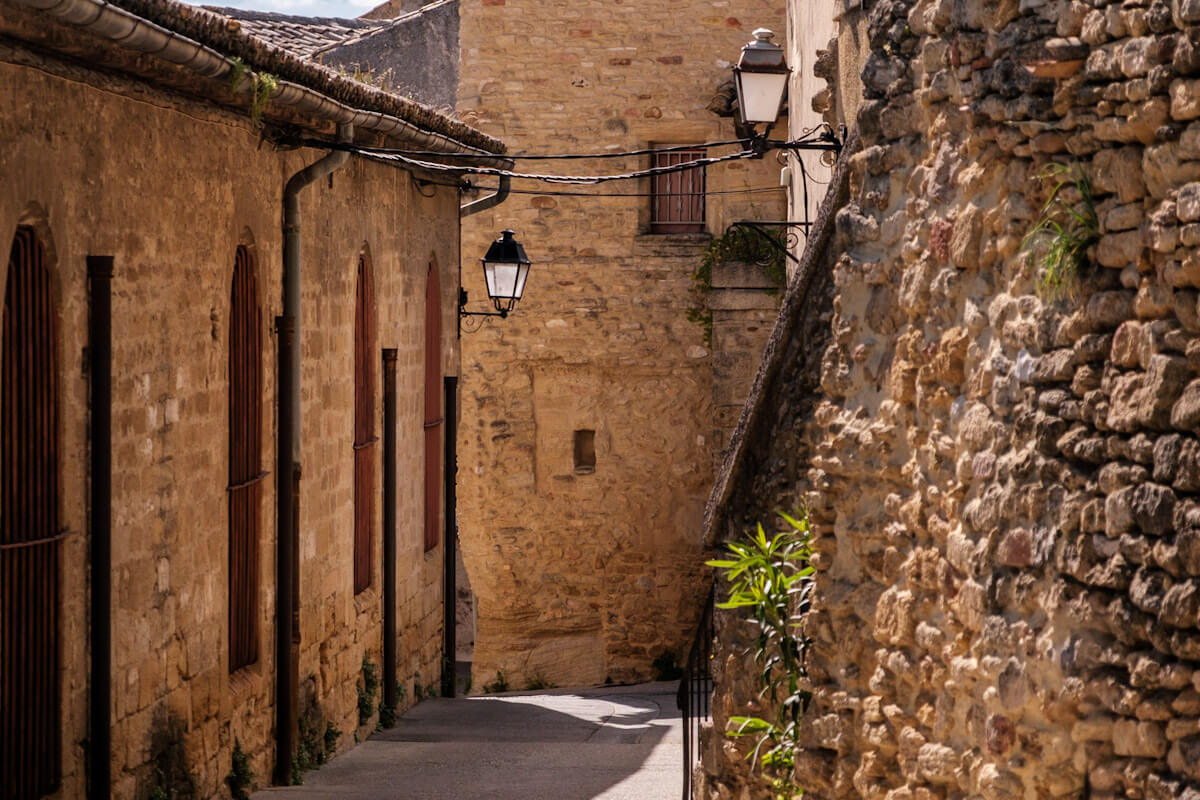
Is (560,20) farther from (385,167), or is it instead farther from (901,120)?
(901,120)

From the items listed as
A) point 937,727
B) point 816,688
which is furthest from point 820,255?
point 937,727

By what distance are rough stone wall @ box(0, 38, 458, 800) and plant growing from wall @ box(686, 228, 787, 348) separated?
5.64 m

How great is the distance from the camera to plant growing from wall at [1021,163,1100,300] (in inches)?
143

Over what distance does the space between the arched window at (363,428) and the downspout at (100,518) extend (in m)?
3.97

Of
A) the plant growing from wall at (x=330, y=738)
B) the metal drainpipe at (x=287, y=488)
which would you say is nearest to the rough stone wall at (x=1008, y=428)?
the metal drainpipe at (x=287, y=488)

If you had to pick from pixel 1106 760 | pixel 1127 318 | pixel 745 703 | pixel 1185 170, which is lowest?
pixel 745 703

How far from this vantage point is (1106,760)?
3.54 metres

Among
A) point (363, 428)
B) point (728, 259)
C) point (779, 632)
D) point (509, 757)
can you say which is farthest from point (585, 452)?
point (779, 632)

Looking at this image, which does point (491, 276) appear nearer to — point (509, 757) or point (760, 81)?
point (760, 81)

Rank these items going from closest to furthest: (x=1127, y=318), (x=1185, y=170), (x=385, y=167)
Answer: (x=1185, y=170), (x=1127, y=318), (x=385, y=167)

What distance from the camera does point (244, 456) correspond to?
8.44 metres

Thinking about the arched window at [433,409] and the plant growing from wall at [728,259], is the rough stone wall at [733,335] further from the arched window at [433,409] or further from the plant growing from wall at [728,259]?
the arched window at [433,409]

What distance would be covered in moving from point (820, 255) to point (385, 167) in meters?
6.16

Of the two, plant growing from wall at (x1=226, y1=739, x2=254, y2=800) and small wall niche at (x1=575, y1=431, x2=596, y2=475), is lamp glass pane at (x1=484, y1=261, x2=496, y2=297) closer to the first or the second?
small wall niche at (x1=575, y1=431, x2=596, y2=475)
